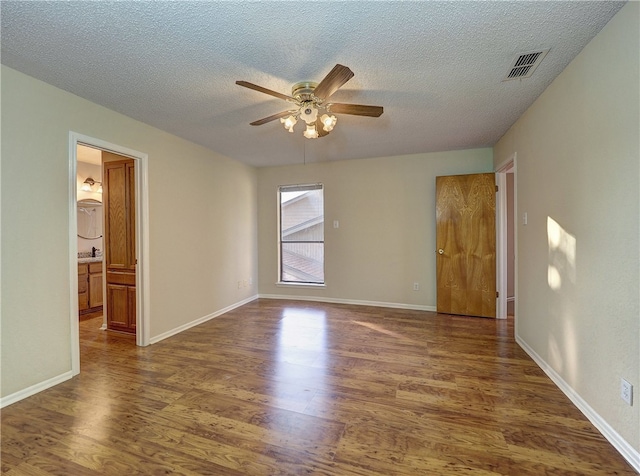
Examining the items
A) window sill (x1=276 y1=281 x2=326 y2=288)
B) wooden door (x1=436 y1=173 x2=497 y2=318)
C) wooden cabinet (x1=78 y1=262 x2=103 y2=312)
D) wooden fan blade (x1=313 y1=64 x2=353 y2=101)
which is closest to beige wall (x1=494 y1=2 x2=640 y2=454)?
wooden door (x1=436 y1=173 x2=497 y2=318)

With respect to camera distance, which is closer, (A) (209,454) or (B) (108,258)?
(A) (209,454)

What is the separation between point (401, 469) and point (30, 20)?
3313 mm

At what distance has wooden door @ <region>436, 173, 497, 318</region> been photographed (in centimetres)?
414

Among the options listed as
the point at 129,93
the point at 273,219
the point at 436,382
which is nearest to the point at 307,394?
the point at 436,382

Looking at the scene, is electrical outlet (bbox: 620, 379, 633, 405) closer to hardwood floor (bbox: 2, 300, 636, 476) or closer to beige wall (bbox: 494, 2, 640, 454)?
beige wall (bbox: 494, 2, 640, 454)

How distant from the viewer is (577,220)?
2.06 metres

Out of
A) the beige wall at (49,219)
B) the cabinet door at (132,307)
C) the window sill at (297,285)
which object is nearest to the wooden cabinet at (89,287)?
the cabinet door at (132,307)

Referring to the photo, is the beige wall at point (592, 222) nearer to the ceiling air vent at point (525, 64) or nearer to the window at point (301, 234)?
the ceiling air vent at point (525, 64)

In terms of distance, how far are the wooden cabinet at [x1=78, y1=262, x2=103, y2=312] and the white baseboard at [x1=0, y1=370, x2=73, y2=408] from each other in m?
2.45

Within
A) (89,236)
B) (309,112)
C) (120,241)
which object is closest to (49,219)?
(120,241)

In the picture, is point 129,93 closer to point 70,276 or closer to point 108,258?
point 70,276

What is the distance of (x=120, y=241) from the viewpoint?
3668 mm

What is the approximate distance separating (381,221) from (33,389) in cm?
447

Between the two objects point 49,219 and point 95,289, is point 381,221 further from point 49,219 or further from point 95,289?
point 95,289
